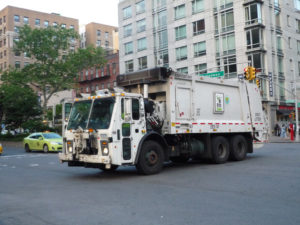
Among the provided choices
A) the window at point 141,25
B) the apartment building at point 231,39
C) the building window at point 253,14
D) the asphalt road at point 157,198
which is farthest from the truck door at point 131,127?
the window at point 141,25

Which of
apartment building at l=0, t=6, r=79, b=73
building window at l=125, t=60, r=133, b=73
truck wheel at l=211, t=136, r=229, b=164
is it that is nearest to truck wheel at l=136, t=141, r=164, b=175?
truck wheel at l=211, t=136, r=229, b=164

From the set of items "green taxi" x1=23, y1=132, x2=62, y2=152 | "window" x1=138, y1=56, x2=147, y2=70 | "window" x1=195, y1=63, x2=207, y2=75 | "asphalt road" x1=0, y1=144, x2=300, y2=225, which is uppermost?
"window" x1=138, y1=56, x2=147, y2=70

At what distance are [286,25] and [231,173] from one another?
123ft

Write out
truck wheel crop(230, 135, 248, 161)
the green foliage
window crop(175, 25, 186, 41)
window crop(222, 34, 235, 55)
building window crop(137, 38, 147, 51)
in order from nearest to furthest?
truck wheel crop(230, 135, 248, 161) < the green foliage < window crop(222, 34, 235, 55) < window crop(175, 25, 186, 41) < building window crop(137, 38, 147, 51)

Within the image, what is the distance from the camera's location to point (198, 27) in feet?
141

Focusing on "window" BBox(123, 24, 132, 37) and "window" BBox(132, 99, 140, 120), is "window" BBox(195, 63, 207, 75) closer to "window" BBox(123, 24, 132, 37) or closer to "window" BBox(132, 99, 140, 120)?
"window" BBox(123, 24, 132, 37)

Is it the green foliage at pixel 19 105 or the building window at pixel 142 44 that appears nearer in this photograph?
the green foliage at pixel 19 105

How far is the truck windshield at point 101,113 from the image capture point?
31.2 ft

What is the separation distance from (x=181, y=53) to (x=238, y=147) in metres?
32.1

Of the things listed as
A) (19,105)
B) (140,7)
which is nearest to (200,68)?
(140,7)

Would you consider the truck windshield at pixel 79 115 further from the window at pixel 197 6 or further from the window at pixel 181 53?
the window at pixel 197 6

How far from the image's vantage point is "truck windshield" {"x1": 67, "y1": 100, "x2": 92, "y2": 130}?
396 inches

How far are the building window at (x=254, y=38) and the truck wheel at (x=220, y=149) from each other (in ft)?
92.9

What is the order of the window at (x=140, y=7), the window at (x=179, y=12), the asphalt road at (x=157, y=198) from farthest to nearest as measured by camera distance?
1. the window at (x=140, y=7)
2. the window at (x=179, y=12)
3. the asphalt road at (x=157, y=198)
